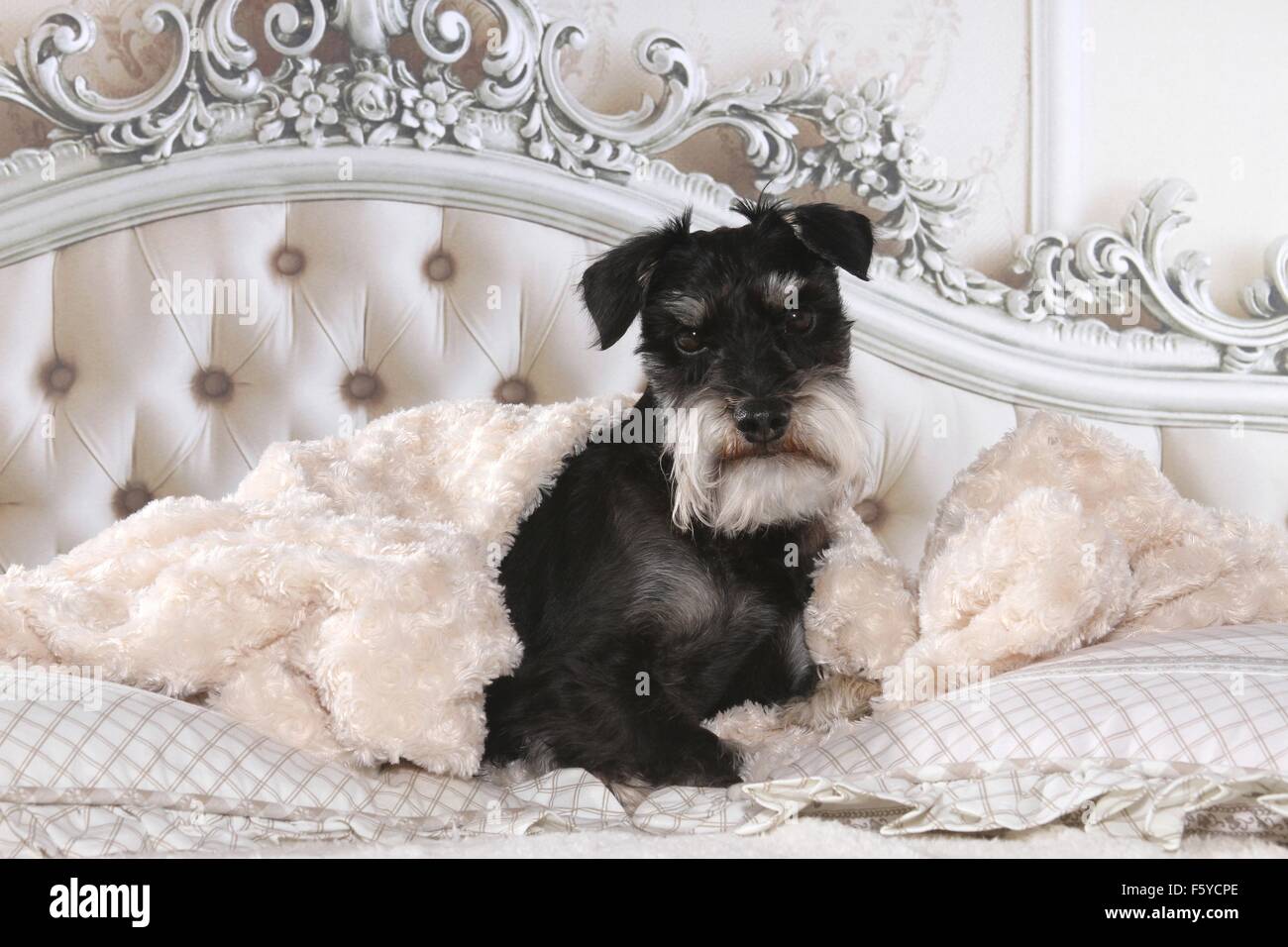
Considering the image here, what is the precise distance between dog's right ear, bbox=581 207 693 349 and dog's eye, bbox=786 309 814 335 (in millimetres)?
247

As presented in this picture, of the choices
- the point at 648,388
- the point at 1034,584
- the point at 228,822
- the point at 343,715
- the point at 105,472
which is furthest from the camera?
the point at 105,472

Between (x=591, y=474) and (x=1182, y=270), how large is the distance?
163cm

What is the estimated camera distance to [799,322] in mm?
1810

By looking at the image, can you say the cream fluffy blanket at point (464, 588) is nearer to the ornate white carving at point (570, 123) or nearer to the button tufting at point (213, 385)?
the button tufting at point (213, 385)

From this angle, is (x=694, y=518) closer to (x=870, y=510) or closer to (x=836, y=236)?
(x=836, y=236)

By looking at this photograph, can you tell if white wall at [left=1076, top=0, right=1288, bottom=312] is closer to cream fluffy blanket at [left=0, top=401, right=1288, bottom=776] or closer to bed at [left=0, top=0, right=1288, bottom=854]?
bed at [left=0, top=0, right=1288, bottom=854]

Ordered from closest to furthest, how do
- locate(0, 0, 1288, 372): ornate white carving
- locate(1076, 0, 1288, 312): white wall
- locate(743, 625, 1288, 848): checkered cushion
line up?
1. locate(743, 625, 1288, 848): checkered cushion
2. locate(0, 0, 1288, 372): ornate white carving
3. locate(1076, 0, 1288, 312): white wall

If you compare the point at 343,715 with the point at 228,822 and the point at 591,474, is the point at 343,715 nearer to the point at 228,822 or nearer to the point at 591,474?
the point at 228,822

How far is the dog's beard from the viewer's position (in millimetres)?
1648

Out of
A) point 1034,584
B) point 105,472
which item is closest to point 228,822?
point 1034,584
